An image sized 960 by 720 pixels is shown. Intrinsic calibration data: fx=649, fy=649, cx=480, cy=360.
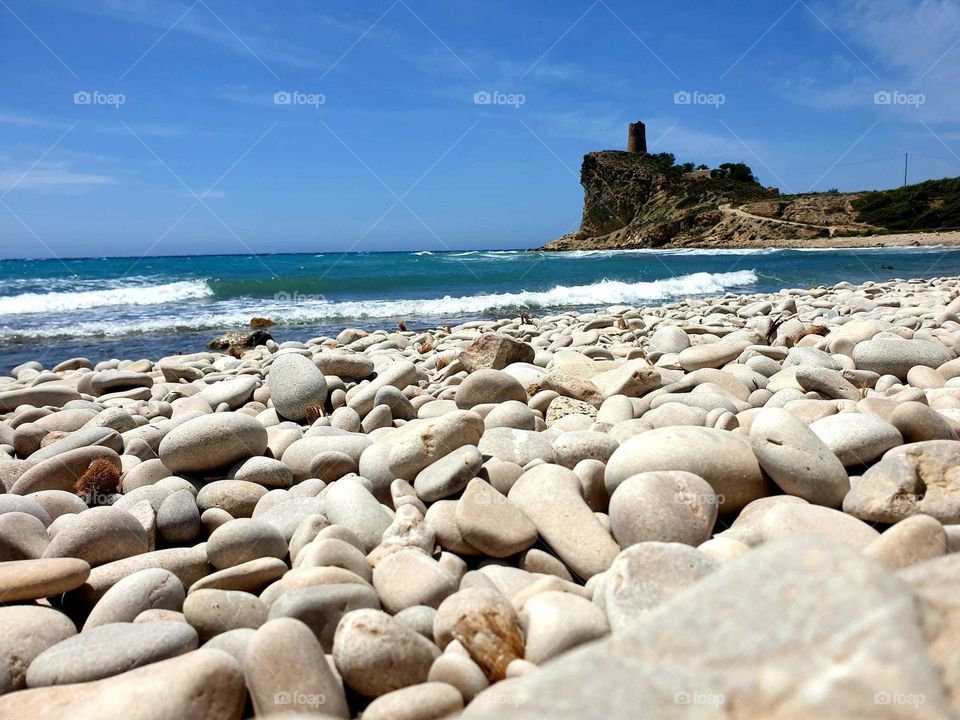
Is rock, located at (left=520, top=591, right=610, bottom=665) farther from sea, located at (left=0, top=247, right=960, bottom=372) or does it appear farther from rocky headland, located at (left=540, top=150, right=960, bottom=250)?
rocky headland, located at (left=540, top=150, right=960, bottom=250)

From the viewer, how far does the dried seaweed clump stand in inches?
120

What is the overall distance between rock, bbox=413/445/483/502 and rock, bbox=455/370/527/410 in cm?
112

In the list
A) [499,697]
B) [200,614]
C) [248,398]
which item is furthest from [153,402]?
[499,697]

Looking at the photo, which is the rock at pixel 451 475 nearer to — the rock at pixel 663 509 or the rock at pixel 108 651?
the rock at pixel 663 509

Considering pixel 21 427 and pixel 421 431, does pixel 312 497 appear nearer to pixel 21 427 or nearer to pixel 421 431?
pixel 421 431

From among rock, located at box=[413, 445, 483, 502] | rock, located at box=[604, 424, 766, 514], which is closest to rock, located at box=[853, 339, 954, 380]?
rock, located at box=[604, 424, 766, 514]

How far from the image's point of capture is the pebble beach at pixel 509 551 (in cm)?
94

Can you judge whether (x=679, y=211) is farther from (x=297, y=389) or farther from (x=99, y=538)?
(x=99, y=538)

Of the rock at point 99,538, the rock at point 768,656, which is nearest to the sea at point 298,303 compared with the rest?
the rock at point 99,538

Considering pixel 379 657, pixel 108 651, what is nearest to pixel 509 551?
pixel 379 657

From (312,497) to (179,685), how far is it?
134 centimetres

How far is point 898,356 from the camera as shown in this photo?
3904 millimetres

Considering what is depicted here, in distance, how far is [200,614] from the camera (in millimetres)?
1865

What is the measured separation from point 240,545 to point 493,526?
90 centimetres
